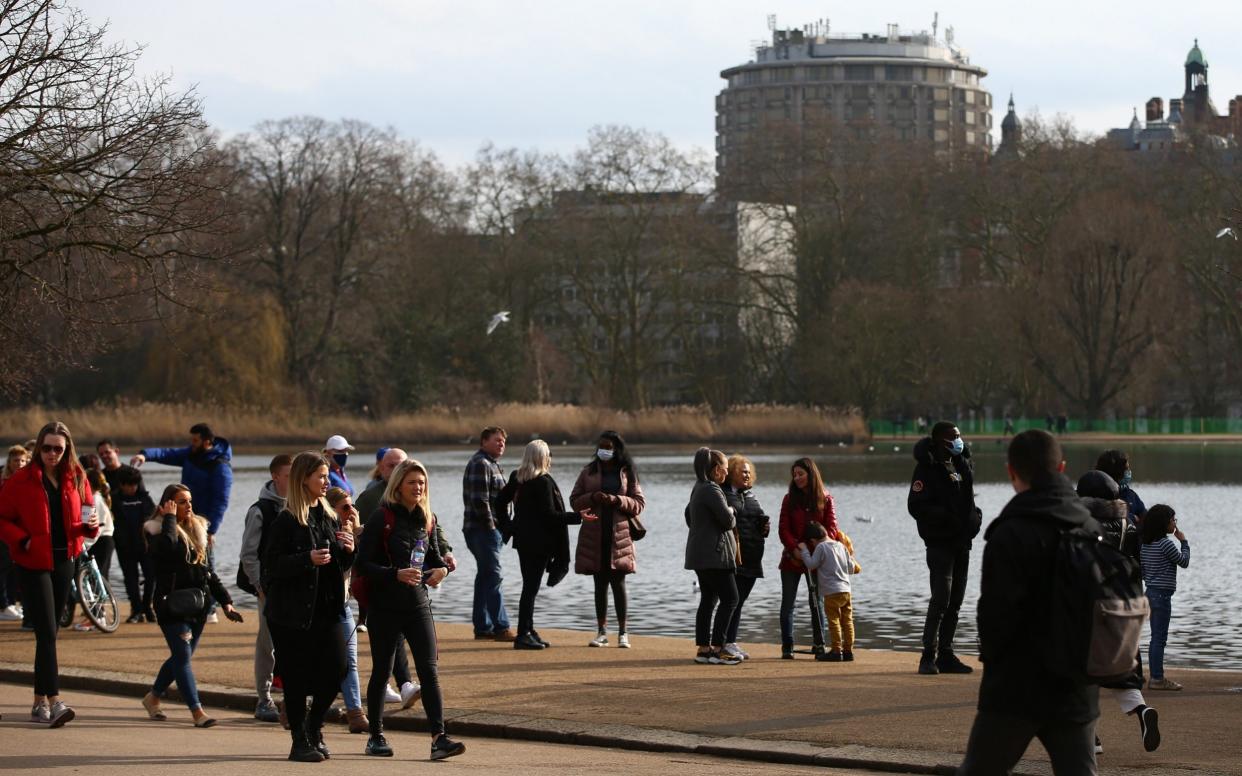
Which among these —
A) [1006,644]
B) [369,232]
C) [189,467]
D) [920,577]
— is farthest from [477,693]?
[369,232]

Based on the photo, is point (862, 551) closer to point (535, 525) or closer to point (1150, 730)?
point (535, 525)

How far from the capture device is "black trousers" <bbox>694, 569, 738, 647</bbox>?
1426 cm

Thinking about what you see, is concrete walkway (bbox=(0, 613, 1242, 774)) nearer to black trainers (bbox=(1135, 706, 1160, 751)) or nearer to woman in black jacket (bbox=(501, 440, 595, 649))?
black trainers (bbox=(1135, 706, 1160, 751))

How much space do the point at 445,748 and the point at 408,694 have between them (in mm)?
2066

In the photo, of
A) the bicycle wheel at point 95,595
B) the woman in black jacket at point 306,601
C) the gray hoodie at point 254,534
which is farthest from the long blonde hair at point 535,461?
the woman in black jacket at point 306,601

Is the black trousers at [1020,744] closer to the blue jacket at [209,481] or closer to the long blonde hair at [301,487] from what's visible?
the long blonde hair at [301,487]

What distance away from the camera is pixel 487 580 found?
15859 mm

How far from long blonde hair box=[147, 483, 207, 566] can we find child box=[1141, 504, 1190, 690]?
6.00 m

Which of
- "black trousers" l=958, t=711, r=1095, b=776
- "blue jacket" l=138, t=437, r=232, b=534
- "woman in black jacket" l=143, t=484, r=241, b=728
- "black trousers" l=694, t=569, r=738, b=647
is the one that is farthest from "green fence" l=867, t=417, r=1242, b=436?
"black trousers" l=958, t=711, r=1095, b=776

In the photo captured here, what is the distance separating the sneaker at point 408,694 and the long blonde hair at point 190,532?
4.86ft

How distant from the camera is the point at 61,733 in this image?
11047mm

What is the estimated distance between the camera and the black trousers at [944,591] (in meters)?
13.4

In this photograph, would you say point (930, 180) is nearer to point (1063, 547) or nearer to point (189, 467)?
point (189, 467)

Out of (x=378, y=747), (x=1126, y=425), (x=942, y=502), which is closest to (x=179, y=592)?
(x=378, y=747)
